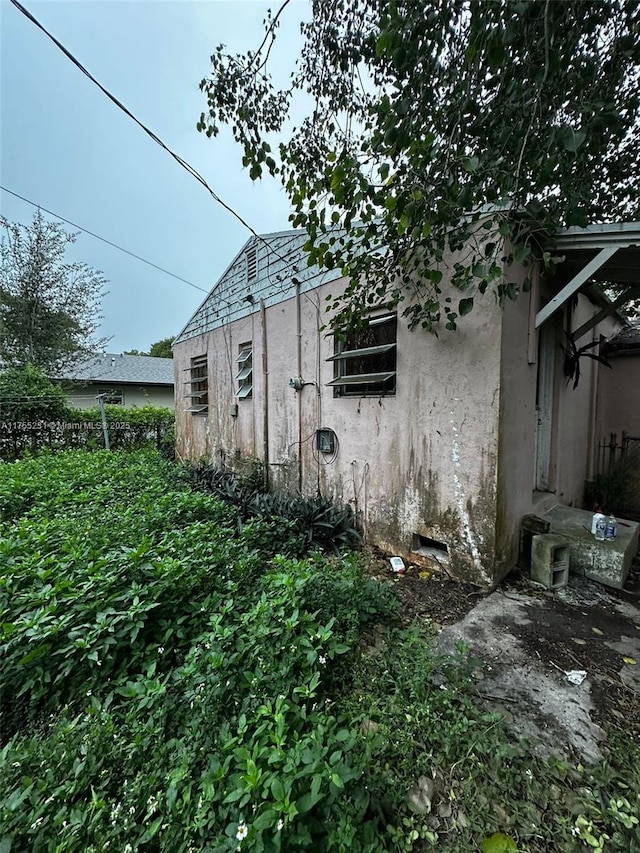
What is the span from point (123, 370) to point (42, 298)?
574 cm

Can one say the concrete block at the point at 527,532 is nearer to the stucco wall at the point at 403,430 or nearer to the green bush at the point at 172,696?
the stucco wall at the point at 403,430

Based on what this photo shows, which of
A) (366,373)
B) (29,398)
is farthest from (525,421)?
(29,398)

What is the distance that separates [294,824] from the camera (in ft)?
3.36

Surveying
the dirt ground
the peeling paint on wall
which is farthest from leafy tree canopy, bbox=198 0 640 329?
the dirt ground

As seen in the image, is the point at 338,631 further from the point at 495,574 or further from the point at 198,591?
the point at 495,574

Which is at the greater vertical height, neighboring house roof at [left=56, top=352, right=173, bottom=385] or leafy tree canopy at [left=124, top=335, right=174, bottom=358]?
leafy tree canopy at [left=124, top=335, right=174, bottom=358]

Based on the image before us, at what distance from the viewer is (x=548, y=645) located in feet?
6.97

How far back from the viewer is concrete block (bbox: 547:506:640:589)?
2820 mm

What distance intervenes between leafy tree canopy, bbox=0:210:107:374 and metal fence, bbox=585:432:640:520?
1652cm

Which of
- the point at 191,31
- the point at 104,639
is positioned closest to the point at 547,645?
the point at 104,639

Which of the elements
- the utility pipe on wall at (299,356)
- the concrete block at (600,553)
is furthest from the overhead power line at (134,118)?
the concrete block at (600,553)

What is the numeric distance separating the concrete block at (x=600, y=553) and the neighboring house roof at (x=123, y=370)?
1660cm

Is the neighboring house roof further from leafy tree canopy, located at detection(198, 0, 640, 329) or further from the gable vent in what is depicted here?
leafy tree canopy, located at detection(198, 0, 640, 329)

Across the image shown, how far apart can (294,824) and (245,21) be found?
504 centimetres
